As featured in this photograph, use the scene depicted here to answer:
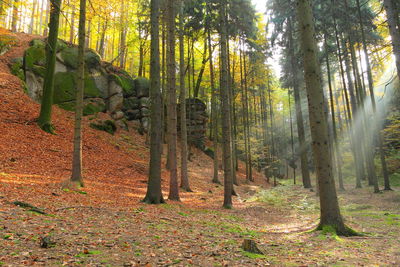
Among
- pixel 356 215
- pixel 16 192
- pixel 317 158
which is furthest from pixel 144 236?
pixel 356 215

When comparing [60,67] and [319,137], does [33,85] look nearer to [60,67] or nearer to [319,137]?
[60,67]

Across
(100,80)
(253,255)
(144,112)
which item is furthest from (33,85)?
(253,255)

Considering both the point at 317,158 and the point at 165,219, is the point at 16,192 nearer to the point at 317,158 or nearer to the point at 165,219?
the point at 165,219

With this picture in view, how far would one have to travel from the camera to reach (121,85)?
2311 cm

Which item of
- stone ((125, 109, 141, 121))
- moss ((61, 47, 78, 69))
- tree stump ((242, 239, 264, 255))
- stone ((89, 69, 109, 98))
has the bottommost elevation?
tree stump ((242, 239, 264, 255))

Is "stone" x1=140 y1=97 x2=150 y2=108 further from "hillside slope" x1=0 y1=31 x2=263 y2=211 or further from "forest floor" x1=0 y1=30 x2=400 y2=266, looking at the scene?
"forest floor" x1=0 y1=30 x2=400 y2=266

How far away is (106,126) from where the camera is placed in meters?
19.2

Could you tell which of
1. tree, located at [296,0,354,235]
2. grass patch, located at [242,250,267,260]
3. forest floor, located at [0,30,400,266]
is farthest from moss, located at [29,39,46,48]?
grass patch, located at [242,250,267,260]

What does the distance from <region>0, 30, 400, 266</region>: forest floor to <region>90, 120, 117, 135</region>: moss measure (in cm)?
462

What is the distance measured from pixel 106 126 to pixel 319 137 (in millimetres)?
16220

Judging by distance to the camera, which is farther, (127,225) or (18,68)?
(18,68)

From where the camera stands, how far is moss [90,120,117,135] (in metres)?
18.5

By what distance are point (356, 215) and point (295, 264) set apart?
259 inches

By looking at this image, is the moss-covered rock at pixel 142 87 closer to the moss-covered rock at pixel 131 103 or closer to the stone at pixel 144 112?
the moss-covered rock at pixel 131 103
